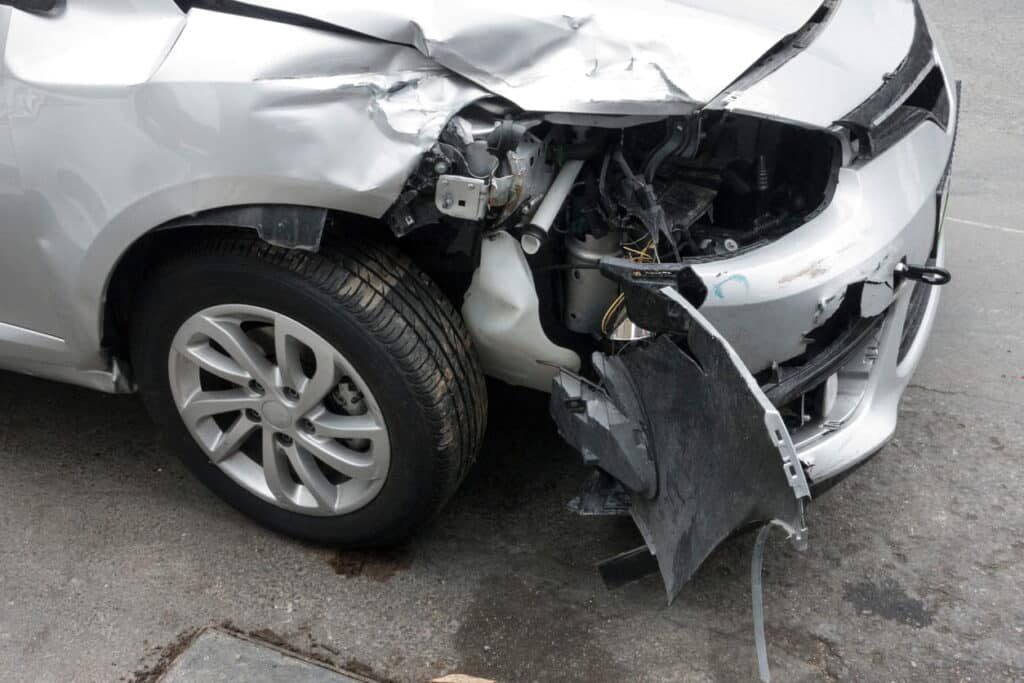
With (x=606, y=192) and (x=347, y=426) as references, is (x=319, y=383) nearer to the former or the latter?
(x=347, y=426)

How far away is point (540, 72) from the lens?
7.68ft

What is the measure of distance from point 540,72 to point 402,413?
81 cm

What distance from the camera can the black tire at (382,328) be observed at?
2383 millimetres

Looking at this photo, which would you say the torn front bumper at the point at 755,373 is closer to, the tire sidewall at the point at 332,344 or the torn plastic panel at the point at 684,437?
the torn plastic panel at the point at 684,437

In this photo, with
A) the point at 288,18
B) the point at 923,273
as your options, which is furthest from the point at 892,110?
the point at 288,18

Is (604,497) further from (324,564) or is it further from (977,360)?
(977,360)

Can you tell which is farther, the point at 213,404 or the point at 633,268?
the point at 213,404

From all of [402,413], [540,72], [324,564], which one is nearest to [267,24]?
[540,72]

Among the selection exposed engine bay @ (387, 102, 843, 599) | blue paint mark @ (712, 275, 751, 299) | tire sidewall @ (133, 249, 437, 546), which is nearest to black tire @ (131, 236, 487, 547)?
tire sidewall @ (133, 249, 437, 546)

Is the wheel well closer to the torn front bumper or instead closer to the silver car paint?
the silver car paint

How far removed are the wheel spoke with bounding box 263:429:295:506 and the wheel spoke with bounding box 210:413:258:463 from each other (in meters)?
0.06

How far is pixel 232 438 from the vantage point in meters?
2.73

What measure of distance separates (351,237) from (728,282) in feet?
2.75

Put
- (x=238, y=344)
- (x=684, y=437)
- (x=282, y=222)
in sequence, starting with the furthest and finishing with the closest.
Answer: (x=238, y=344) → (x=282, y=222) → (x=684, y=437)
